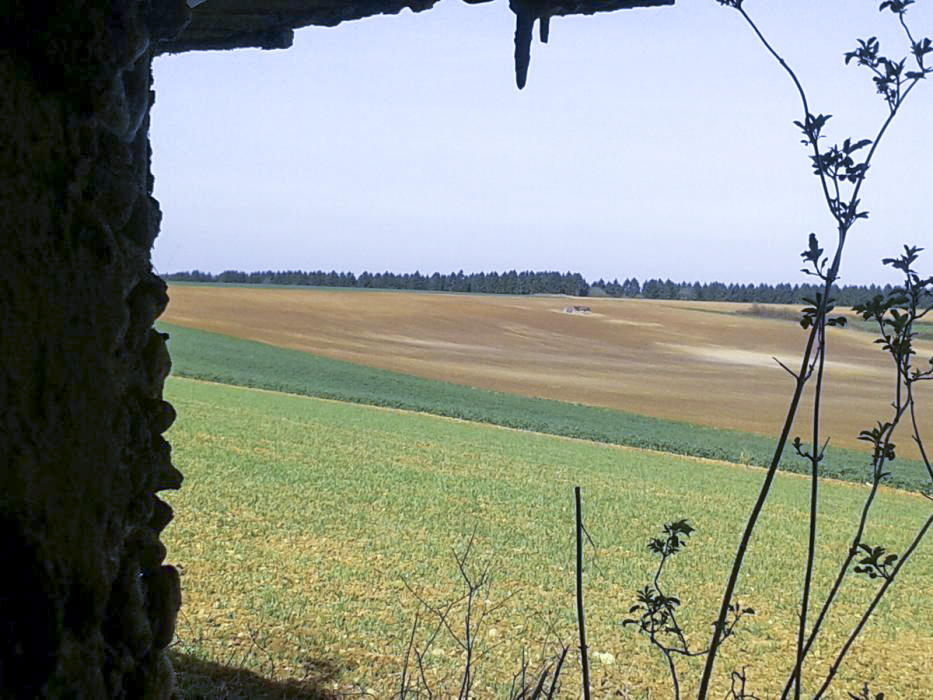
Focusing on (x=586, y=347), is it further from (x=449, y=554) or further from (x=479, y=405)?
(x=449, y=554)

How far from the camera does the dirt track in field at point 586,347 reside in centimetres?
2677

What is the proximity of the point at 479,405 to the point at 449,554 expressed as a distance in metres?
15.7

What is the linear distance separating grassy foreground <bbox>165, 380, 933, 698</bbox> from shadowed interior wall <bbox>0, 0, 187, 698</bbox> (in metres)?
2.57

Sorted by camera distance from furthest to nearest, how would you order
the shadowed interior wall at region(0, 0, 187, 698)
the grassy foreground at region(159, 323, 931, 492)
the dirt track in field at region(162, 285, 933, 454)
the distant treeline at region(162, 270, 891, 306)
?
the distant treeline at region(162, 270, 891, 306)
the dirt track in field at region(162, 285, 933, 454)
the grassy foreground at region(159, 323, 931, 492)
the shadowed interior wall at region(0, 0, 187, 698)

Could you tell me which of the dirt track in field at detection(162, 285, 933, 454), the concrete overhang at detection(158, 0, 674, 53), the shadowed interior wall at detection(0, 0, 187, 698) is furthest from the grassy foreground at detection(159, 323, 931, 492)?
the shadowed interior wall at detection(0, 0, 187, 698)

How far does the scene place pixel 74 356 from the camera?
169 cm

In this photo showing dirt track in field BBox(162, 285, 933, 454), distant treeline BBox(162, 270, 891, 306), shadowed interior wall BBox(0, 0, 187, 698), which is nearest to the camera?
shadowed interior wall BBox(0, 0, 187, 698)

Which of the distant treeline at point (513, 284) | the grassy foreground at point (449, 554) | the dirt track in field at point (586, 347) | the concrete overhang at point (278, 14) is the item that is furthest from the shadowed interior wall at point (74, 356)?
the distant treeline at point (513, 284)

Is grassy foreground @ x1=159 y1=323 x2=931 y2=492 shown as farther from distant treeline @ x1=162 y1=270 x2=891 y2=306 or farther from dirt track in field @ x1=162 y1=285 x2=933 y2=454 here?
distant treeline @ x1=162 y1=270 x2=891 y2=306

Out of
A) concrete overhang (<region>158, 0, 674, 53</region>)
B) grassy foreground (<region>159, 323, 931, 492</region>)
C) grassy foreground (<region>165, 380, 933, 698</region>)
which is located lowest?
grassy foreground (<region>159, 323, 931, 492</region>)

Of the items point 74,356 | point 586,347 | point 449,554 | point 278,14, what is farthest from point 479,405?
point 74,356

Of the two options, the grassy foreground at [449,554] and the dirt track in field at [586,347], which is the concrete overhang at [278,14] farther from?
the dirt track in field at [586,347]

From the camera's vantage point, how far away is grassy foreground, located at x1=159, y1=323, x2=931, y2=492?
17.9 meters

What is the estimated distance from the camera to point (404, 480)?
10.2m
